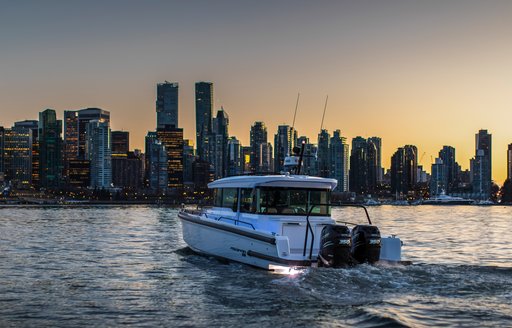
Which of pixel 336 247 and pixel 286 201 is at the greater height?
pixel 286 201

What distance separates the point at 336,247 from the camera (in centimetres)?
1919

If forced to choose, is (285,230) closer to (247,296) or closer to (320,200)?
(320,200)

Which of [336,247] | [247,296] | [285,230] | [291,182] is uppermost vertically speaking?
[291,182]

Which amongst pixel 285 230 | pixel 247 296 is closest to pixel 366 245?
pixel 285 230

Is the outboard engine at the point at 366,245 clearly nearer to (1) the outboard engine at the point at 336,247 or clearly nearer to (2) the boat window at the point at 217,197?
(1) the outboard engine at the point at 336,247

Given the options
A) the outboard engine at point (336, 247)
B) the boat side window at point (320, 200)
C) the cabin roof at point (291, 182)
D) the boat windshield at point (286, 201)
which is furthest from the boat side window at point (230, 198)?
the outboard engine at point (336, 247)

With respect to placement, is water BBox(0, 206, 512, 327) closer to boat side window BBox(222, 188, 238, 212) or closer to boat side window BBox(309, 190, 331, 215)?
boat side window BBox(222, 188, 238, 212)

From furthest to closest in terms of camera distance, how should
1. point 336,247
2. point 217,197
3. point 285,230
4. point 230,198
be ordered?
point 217,197
point 230,198
point 285,230
point 336,247

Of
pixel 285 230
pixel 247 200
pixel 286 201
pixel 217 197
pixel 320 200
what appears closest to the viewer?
pixel 285 230

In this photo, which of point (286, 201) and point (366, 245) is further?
point (286, 201)

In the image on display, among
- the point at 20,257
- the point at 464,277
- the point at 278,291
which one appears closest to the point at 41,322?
the point at 278,291

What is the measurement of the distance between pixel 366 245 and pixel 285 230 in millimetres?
2879

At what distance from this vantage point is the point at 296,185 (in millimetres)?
22422

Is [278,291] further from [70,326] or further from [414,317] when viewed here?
[70,326]
